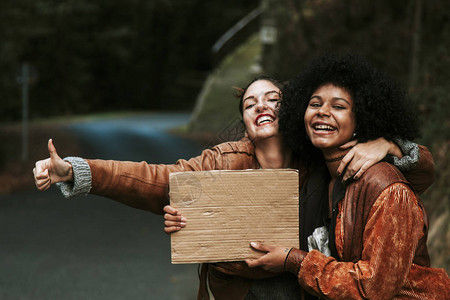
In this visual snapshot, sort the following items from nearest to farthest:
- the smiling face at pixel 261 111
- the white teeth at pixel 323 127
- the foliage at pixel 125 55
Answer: the white teeth at pixel 323 127
the smiling face at pixel 261 111
the foliage at pixel 125 55

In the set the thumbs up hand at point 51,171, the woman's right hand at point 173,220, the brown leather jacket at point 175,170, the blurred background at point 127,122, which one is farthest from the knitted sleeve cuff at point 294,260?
the thumbs up hand at point 51,171

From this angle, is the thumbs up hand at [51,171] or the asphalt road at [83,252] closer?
the thumbs up hand at [51,171]

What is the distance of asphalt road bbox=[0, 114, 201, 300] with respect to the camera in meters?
6.03

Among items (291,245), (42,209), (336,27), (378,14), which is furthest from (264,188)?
(336,27)

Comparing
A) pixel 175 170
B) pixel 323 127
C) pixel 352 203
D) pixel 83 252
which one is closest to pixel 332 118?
pixel 323 127

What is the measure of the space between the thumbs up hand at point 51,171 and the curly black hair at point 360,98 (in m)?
1.00

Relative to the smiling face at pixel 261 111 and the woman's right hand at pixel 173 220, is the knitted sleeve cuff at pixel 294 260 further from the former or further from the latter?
the smiling face at pixel 261 111

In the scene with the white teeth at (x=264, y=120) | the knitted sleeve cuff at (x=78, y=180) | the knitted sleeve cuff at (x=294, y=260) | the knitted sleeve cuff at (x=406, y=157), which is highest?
the white teeth at (x=264, y=120)

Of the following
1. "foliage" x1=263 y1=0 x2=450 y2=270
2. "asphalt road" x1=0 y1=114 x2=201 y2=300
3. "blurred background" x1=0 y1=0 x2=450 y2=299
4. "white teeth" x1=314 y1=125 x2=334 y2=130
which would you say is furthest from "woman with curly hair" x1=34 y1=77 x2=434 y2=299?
"asphalt road" x1=0 y1=114 x2=201 y2=300

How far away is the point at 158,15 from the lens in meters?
45.7

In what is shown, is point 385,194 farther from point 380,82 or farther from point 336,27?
point 336,27

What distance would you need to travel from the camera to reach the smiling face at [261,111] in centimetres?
262

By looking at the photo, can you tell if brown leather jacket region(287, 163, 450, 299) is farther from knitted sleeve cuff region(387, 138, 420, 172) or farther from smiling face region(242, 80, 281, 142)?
smiling face region(242, 80, 281, 142)

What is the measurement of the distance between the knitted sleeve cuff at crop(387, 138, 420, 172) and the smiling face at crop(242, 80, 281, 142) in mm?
558
